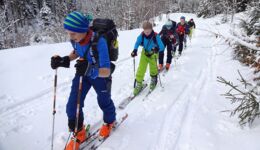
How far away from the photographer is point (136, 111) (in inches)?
227

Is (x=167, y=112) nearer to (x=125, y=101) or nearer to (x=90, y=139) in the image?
(x=125, y=101)

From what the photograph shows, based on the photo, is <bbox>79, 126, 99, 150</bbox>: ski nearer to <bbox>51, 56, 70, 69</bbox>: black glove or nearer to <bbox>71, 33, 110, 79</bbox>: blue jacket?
<bbox>71, 33, 110, 79</bbox>: blue jacket

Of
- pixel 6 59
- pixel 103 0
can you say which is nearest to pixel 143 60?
pixel 6 59

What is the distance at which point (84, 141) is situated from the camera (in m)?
4.35

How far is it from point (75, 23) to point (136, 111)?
2998mm

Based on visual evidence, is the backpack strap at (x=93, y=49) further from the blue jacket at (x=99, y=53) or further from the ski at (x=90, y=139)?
the ski at (x=90, y=139)

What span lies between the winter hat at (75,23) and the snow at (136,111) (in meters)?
2.10

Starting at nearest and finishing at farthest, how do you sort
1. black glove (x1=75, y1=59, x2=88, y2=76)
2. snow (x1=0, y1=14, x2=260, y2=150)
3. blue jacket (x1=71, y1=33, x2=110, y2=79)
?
black glove (x1=75, y1=59, x2=88, y2=76) → blue jacket (x1=71, y1=33, x2=110, y2=79) → snow (x1=0, y1=14, x2=260, y2=150)

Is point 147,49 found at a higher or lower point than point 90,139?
higher

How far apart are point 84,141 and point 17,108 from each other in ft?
7.21

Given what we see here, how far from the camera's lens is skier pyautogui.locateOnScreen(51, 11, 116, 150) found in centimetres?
348

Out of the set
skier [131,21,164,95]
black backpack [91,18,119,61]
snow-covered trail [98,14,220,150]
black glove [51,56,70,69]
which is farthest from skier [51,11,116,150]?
skier [131,21,164,95]

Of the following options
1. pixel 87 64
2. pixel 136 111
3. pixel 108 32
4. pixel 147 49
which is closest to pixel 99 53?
pixel 87 64

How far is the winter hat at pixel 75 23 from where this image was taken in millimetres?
3400
